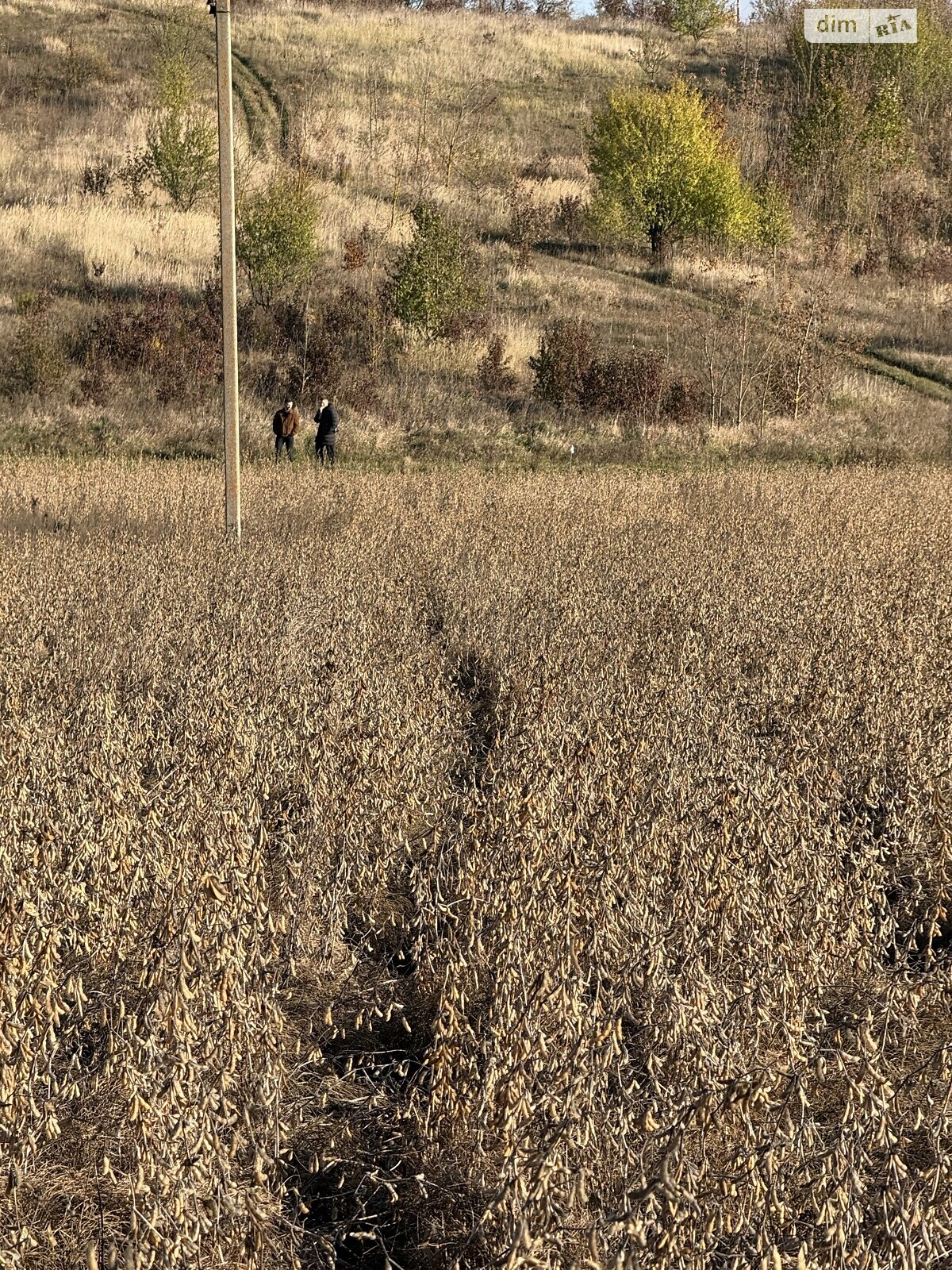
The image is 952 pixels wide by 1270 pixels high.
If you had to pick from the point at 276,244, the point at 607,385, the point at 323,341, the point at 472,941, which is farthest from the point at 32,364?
the point at 472,941

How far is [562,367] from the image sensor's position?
25547 mm

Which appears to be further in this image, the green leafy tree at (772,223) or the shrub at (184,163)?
the green leafy tree at (772,223)

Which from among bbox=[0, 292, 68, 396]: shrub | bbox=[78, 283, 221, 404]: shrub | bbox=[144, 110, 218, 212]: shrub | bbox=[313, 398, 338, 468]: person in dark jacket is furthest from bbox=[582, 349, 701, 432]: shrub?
bbox=[144, 110, 218, 212]: shrub

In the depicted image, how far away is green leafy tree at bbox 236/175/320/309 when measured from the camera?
28125 mm

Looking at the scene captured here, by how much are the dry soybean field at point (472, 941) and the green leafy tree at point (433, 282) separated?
66.5 ft

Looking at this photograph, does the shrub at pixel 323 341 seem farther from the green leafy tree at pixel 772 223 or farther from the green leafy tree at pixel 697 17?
the green leafy tree at pixel 697 17

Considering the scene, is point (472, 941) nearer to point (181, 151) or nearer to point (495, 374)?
point (495, 374)

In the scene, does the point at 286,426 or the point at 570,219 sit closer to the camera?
the point at 286,426

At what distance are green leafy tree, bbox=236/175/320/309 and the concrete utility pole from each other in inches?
638

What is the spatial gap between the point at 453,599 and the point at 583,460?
14227 mm

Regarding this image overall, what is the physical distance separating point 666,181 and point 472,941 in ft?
119

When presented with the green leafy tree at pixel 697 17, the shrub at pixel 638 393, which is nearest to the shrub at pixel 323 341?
the shrub at pixel 638 393

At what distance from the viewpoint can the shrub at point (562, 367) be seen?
2553 cm

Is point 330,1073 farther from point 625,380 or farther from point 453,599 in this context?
point 625,380
